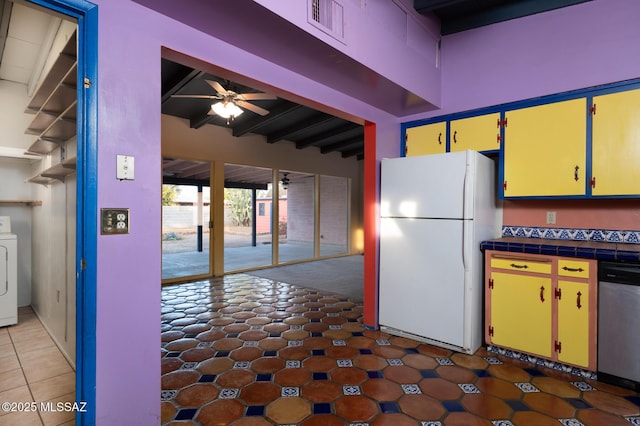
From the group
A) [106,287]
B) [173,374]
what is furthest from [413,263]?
[106,287]

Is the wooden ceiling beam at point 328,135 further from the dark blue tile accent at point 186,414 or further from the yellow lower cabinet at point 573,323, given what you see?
the dark blue tile accent at point 186,414

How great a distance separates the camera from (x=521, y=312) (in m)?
2.60

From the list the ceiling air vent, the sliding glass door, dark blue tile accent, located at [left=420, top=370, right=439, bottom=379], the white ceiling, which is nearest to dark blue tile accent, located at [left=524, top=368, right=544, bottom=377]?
dark blue tile accent, located at [left=420, top=370, right=439, bottom=379]

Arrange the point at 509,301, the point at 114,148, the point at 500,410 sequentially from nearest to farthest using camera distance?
the point at 114,148, the point at 500,410, the point at 509,301

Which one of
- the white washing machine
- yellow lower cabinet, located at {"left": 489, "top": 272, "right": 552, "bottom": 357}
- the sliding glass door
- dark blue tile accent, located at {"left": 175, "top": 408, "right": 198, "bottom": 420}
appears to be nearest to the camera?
dark blue tile accent, located at {"left": 175, "top": 408, "right": 198, "bottom": 420}

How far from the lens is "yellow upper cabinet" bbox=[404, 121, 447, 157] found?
10.9ft

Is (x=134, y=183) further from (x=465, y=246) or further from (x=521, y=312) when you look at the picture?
(x=521, y=312)

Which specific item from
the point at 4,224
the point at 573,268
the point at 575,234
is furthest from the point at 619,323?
the point at 4,224

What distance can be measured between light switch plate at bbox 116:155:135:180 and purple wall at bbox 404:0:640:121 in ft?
9.56

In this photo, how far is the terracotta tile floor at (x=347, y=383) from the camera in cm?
191

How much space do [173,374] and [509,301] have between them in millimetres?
2716

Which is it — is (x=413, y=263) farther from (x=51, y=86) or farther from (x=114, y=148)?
(x=51, y=86)

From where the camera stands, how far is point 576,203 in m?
2.88

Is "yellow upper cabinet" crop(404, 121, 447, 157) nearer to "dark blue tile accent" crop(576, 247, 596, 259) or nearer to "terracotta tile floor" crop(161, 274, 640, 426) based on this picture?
"dark blue tile accent" crop(576, 247, 596, 259)
